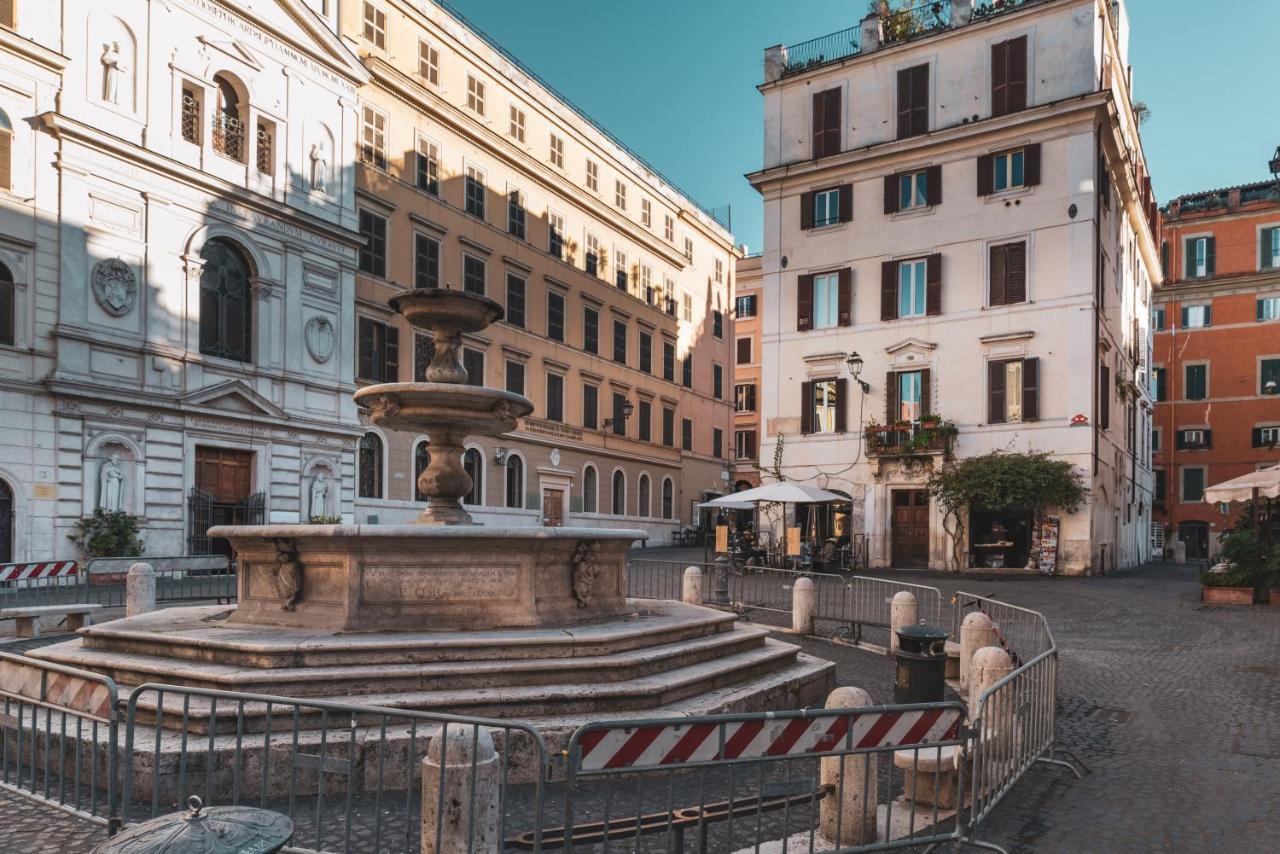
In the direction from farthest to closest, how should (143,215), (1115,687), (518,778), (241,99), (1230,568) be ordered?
(241,99)
(143,215)
(1230,568)
(1115,687)
(518,778)

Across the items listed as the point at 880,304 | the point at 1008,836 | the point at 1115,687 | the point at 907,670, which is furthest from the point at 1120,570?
the point at 1008,836

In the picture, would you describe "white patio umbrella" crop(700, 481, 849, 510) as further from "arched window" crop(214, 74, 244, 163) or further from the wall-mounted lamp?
"arched window" crop(214, 74, 244, 163)

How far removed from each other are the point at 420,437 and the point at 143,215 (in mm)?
10058

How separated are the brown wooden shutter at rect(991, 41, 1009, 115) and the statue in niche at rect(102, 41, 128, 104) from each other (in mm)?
22710

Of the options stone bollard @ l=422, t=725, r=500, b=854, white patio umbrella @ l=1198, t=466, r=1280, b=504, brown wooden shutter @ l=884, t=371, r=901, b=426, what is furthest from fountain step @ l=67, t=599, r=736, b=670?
brown wooden shutter @ l=884, t=371, r=901, b=426

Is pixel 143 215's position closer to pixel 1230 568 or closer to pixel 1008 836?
pixel 1008 836

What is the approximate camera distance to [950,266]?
28031mm

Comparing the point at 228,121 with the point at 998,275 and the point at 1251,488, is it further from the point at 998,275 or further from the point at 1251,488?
the point at 1251,488

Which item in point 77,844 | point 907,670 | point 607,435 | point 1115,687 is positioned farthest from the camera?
point 607,435

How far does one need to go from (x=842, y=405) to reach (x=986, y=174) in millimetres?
7820

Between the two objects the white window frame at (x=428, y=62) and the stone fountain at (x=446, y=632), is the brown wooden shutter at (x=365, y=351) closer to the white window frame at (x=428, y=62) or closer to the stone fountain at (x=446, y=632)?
the white window frame at (x=428, y=62)

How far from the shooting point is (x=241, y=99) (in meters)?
24.6

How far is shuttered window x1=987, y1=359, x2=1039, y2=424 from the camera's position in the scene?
2636cm

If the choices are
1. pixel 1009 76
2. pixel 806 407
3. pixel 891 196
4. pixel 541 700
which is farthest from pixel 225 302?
pixel 1009 76
